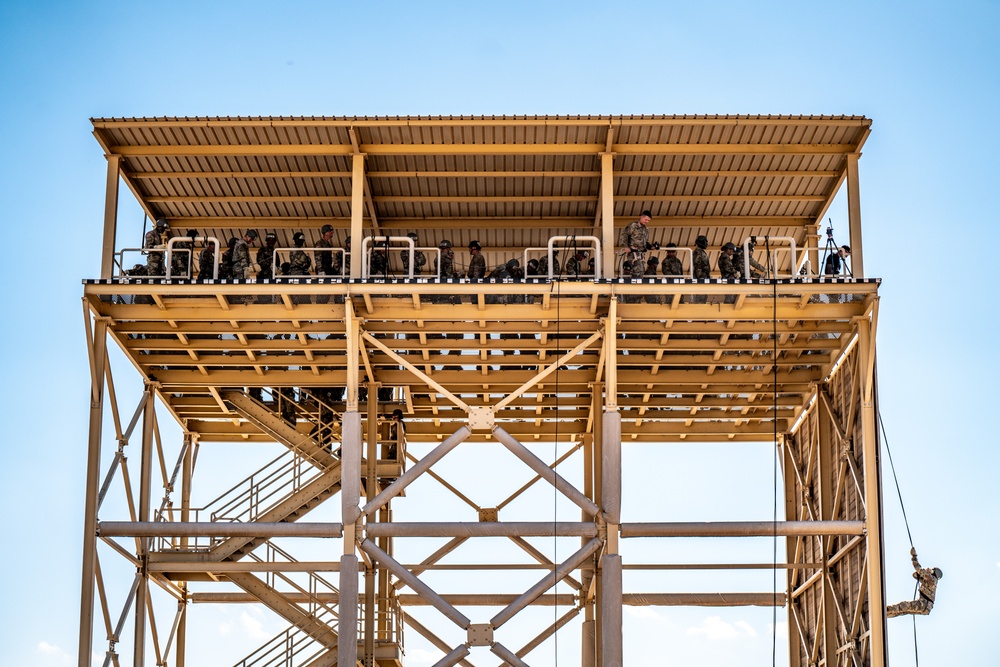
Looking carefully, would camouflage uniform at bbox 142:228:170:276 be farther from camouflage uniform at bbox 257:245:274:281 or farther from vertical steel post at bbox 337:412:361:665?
vertical steel post at bbox 337:412:361:665

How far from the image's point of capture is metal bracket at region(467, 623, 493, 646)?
35.0 m

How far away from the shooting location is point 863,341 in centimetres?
3656

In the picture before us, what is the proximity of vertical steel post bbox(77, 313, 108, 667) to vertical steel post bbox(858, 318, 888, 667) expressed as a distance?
17832mm

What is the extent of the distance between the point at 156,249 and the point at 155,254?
2.34 feet

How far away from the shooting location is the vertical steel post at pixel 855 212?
121ft

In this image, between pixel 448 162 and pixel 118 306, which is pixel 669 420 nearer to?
pixel 448 162

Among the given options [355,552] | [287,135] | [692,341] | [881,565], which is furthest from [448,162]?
[881,565]

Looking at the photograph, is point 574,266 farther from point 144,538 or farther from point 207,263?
point 144,538

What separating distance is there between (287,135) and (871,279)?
14.3 metres

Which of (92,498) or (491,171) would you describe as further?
(491,171)

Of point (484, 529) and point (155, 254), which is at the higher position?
point (155, 254)

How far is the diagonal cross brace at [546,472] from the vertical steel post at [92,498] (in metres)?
9.41

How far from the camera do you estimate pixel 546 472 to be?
3588 cm

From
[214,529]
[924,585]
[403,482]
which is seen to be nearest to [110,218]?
[214,529]
